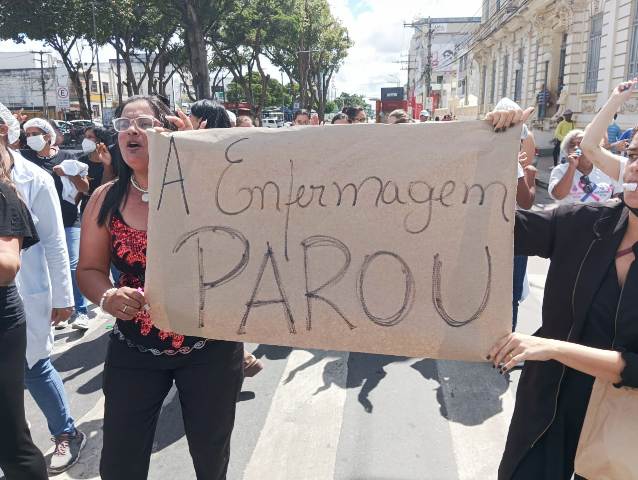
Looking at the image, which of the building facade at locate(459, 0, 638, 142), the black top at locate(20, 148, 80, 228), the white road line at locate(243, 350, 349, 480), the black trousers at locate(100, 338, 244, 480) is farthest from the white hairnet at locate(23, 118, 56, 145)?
the building facade at locate(459, 0, 638, 142)

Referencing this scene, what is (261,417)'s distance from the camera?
11.3 feet

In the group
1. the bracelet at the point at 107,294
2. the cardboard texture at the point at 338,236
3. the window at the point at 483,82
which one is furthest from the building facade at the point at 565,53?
the bracelet at the point at 107,294

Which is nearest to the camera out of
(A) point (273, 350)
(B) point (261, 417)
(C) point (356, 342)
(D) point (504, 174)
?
(D) point (504, 174)

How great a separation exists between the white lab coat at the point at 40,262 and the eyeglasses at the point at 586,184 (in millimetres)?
4000

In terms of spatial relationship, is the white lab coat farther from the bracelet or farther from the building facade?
the building facade

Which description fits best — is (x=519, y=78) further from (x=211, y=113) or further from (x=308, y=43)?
(x=211, y=113)

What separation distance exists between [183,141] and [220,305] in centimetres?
59

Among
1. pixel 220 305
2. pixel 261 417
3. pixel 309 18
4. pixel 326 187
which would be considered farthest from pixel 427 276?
pixel 309 18

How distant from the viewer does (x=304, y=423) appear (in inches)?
133

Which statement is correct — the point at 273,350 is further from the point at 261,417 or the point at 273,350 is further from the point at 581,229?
the point at 581,229

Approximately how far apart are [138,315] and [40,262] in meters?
0.95

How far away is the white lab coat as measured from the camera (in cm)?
253

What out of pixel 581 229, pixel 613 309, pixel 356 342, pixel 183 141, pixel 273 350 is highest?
pixel 183 141

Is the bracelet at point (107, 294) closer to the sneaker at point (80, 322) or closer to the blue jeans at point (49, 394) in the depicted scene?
the blue jeans at point (49, 394)
